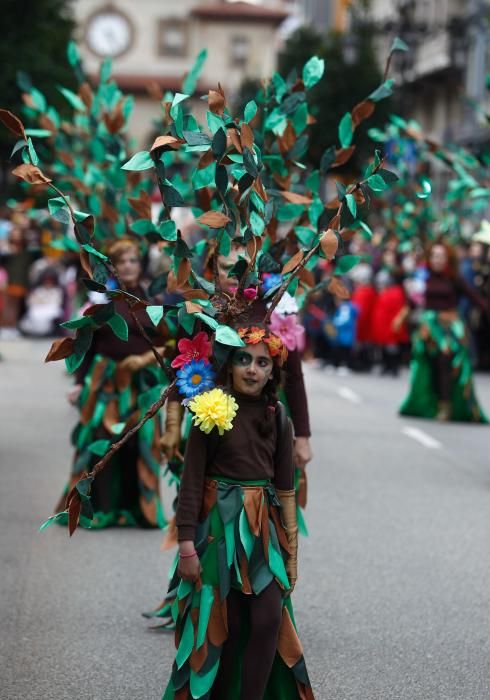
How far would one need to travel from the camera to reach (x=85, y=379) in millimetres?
8961

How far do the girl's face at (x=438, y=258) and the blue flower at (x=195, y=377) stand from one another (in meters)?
9.88

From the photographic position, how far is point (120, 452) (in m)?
8.88

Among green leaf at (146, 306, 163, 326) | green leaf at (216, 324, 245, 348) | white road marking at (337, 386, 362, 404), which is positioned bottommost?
white road marking at (337, 386, 362, 404)

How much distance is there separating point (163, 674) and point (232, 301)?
164cm

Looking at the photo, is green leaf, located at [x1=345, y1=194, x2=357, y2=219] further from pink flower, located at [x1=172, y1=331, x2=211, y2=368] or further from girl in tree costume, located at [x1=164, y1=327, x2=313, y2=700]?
pink flower, located at [x1=172, y1=331, x2=211, y2=368]

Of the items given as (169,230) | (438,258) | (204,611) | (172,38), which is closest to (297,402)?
(169,230)

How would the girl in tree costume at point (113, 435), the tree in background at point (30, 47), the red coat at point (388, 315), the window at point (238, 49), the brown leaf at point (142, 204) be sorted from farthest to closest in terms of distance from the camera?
the window at point (238, 49) → the tree in background at point (30, 47) → the red coat at point (388, 315) → the girl in tree costume at point (113, 435) → the brown leaf at point (142, 204)

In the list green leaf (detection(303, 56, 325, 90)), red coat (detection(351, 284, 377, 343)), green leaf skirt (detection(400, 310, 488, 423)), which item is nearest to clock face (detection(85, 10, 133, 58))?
red coat (detection(351, 284, 377, 343))

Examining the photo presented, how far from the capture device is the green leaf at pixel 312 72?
638 centimetres

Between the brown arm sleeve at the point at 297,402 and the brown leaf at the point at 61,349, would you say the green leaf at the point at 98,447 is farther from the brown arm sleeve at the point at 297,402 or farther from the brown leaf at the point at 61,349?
the brown leaf at the point at 61,349

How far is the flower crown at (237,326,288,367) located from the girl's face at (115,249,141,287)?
11.3ft

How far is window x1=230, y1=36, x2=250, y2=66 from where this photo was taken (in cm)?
7644

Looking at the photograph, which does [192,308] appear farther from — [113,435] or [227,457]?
[113,435]

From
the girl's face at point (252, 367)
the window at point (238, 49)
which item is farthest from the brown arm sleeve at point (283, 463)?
the window at point (238, 49)
